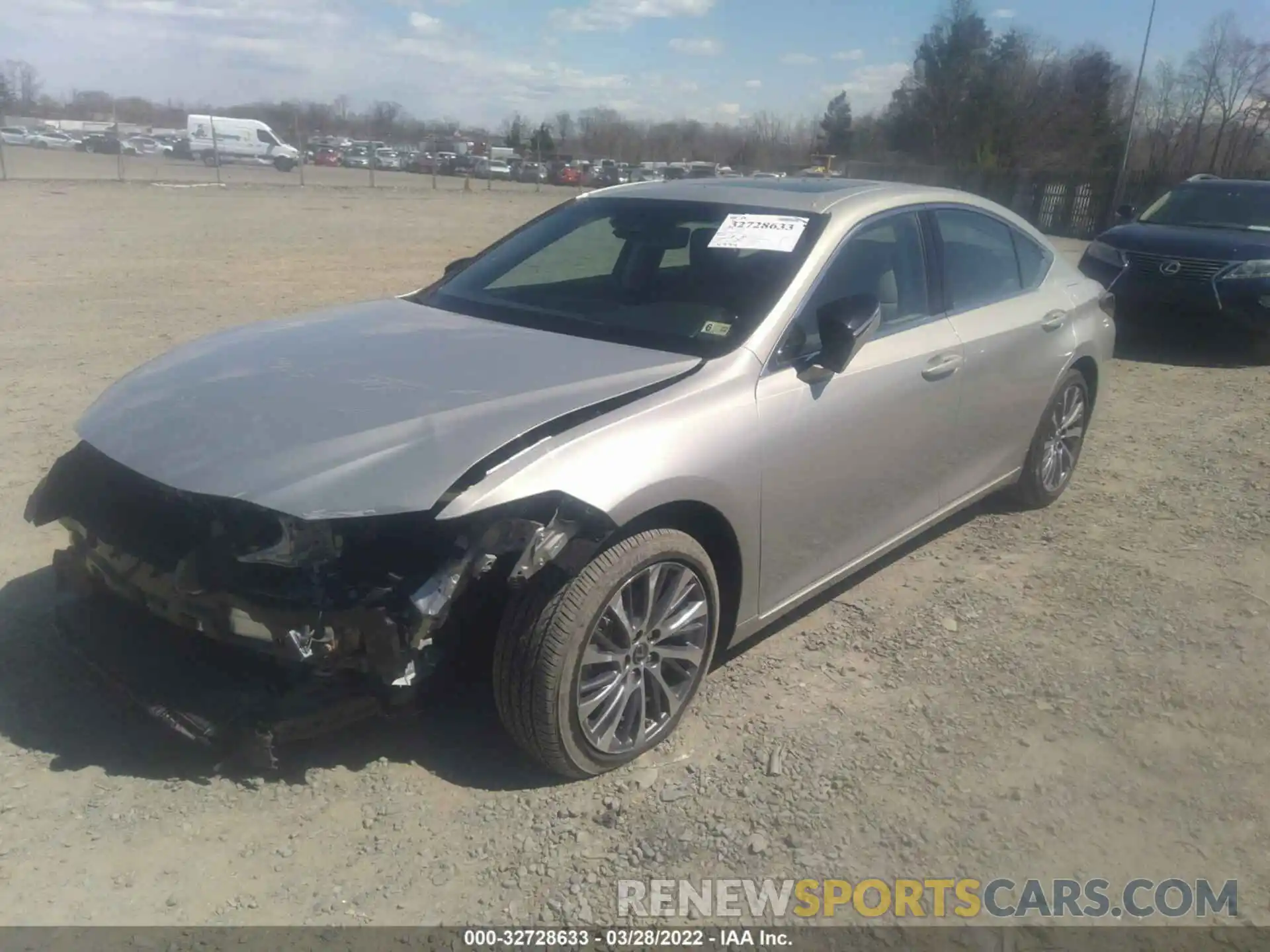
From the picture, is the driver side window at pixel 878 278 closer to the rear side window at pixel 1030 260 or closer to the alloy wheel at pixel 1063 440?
the rear side window at pixel 1030 260

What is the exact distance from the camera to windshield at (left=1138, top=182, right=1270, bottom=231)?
10023 millimetres

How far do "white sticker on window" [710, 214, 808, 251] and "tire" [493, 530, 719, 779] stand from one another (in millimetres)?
1262

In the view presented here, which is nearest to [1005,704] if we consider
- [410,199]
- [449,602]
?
[449,602]

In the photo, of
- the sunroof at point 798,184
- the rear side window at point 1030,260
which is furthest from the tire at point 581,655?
the rear side window at point 1030,260

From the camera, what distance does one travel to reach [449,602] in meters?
2.59

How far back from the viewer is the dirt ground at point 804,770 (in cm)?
264

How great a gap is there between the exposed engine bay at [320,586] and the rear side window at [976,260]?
236 cm

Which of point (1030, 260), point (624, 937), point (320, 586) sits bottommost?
point (624, 937)

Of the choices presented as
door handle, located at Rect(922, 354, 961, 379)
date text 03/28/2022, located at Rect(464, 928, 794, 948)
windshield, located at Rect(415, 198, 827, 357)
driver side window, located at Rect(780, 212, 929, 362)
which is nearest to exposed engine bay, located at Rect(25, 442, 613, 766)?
date text 03/28/2022, located at Rect(464, 928, 794, 948)

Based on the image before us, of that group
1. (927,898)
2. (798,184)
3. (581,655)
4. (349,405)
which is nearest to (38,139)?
(798,184)

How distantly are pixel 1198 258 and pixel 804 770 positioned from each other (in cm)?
818

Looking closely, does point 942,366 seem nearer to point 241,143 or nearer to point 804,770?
point 804,770

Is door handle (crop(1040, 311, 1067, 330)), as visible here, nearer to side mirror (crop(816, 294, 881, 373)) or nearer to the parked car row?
side mirror (crop(816, 294, 881, 373))

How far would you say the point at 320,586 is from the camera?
8.66 ft
